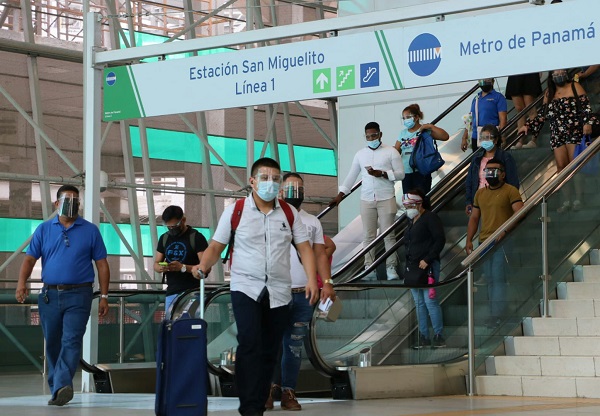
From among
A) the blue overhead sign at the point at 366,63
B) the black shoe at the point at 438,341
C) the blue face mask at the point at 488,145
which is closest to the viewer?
the blue overhead sign at the point at 366,63

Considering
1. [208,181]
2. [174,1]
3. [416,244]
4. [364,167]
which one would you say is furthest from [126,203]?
[416,244]

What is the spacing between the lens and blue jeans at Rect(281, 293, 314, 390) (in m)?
8.04

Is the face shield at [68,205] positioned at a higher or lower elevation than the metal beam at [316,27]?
lower

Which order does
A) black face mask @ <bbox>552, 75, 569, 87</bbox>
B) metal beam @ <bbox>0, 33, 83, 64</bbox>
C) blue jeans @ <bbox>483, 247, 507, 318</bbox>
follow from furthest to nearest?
1. metal beam @ <bbox>0, 33, 83, 64</bbox>
2. black face mask @ <bbox>552, 75, 569, 87</bbox>
3. blue jeans @ <bbox>483, 247, 507, 318</bbox>

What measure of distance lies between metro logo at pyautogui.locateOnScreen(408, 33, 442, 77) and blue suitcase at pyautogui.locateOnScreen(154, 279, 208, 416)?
312 cm

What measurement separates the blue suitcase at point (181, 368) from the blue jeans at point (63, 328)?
2074 mm

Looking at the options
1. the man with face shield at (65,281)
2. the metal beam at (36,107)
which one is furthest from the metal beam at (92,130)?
the metal beam at (36,107)

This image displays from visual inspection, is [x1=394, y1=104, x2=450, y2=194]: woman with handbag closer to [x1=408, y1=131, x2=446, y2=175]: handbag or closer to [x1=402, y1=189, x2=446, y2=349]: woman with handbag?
[x1=408, y1=131, x2=446, y2=175]: handbag

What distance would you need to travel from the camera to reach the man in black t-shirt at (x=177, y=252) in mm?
9648

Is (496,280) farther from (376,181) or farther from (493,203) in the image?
(376,181)

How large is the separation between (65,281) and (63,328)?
13.3 inches

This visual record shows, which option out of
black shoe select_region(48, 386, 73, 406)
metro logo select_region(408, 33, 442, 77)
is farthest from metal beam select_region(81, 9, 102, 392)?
metro logo select_region(408, 33, 442, 77)

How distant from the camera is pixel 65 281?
28.3ft

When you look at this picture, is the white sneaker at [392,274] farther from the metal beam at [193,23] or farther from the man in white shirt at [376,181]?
Result: the metal beam at [193,23]
